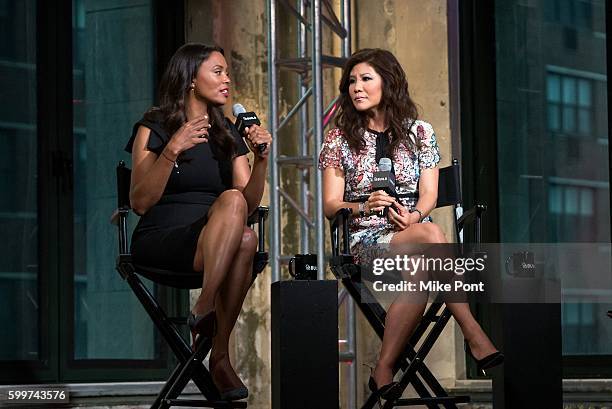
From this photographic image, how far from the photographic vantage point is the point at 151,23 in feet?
A: 18.1

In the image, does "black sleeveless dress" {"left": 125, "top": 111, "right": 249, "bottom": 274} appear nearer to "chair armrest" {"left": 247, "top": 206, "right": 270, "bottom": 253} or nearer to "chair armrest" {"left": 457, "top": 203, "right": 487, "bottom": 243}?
"chair armrest" {"left": 247, "top": 206, "right": 270, "bottom": 253}

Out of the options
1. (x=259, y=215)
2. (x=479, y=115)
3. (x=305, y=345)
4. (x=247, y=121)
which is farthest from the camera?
(x=479, y=115)

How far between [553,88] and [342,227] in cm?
188

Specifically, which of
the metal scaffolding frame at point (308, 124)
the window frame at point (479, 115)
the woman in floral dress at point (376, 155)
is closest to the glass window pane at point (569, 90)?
the window frame at point (479, 115)

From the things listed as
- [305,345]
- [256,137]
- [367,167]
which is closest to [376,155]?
[367,167]

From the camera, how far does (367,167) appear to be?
4039 mm

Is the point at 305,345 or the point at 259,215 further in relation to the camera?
the point at 259,215

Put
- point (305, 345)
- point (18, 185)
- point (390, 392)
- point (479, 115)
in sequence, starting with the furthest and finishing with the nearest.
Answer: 1. point (479, 115)
2. point (18, 185)
3. point (390, 392)
4. point (305, 345)

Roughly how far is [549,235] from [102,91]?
81.4 inches

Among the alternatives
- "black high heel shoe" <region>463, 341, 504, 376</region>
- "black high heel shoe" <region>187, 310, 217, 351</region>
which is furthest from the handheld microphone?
"black high heel shoe" <region>463, 341, 504, 376</region>

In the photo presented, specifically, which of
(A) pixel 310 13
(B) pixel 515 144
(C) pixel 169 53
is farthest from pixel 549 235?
(C) pixel 169 53

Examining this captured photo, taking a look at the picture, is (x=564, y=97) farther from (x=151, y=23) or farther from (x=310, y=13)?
(x=151, y=23)

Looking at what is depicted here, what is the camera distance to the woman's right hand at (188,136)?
3.68m

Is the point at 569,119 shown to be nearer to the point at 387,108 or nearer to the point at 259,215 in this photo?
the point at 387,108
